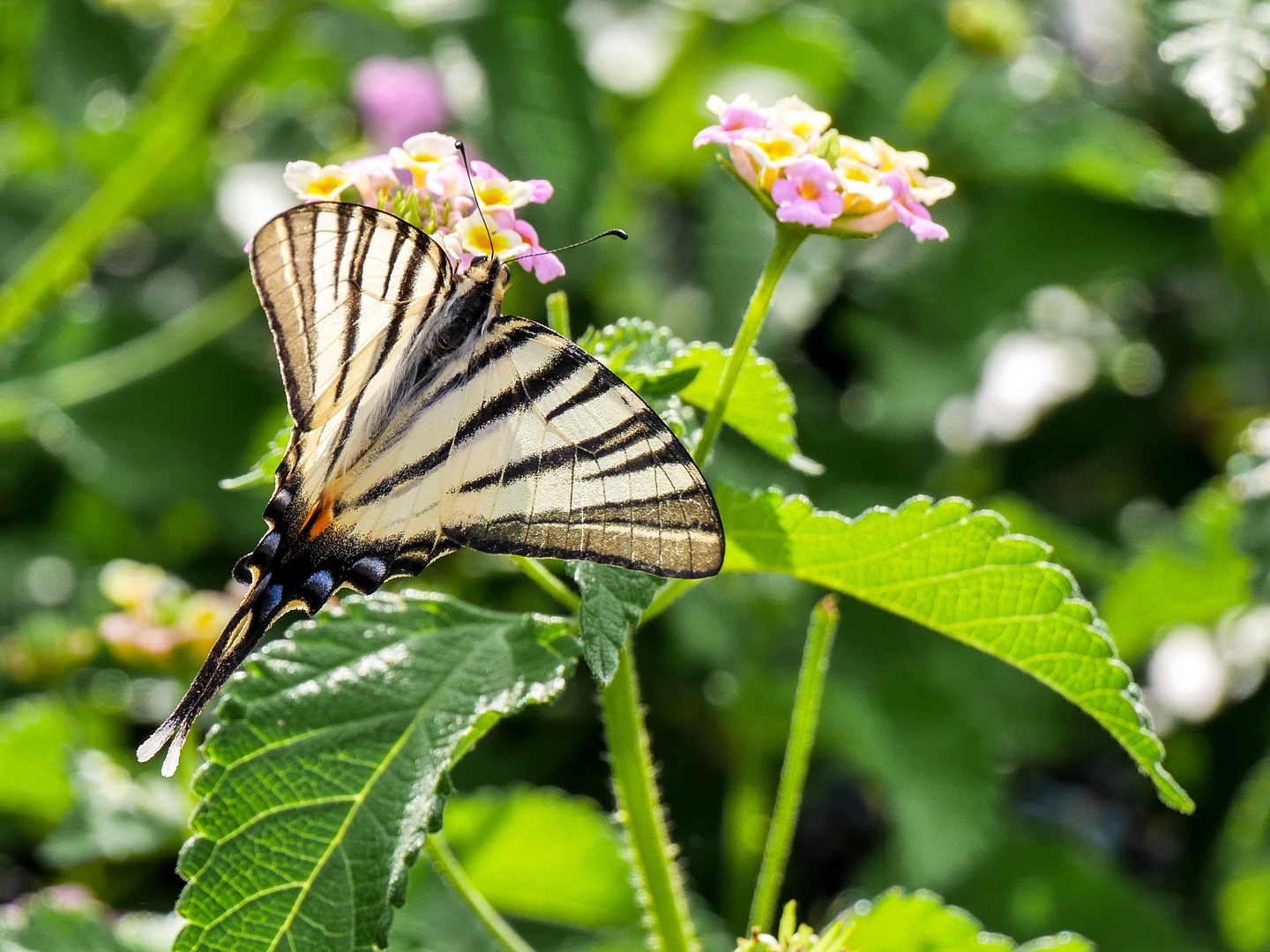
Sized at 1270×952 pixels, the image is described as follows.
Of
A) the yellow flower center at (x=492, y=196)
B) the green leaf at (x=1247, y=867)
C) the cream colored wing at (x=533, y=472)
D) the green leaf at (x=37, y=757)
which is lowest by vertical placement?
the green leaf at (x=1247, y=867)

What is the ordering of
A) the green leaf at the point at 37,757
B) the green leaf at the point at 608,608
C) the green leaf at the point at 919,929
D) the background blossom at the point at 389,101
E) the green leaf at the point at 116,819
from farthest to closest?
1. the background blossom at the point at 389,101
2. the green leaf at the point at 37,757
3. the green leaf at the point at 116,819
4. the green leaf at the point at 919,929
5. the green leaf at the point at 608,608

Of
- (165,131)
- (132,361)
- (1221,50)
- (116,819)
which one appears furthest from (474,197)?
(132,361)

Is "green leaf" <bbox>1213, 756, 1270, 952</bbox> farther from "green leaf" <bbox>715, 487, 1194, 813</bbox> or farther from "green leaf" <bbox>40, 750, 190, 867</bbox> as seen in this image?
"green leaf" <bbox>40, 750, 190, 867</bbox>

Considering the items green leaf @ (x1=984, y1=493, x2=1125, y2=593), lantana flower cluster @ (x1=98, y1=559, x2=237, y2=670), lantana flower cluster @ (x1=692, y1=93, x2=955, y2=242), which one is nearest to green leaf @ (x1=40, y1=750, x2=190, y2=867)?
lantana flower cluster @ (x1=98, y1=559, x2=237, y2=670)

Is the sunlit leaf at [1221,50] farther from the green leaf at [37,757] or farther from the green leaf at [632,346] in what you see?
the green leaf at [37,757]

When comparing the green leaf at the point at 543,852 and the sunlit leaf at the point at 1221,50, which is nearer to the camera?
the sunlit leaf at the point at 1221,50

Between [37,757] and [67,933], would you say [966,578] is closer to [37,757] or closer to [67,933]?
[67,933]

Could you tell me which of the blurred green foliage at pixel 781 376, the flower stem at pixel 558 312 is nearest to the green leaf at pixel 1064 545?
the blurred green foliage at pixel 781 376
